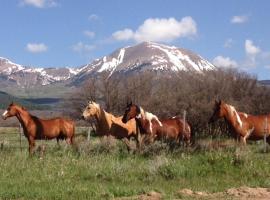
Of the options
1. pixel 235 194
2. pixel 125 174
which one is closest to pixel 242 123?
pixel 125 174

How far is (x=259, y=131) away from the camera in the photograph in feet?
70.2

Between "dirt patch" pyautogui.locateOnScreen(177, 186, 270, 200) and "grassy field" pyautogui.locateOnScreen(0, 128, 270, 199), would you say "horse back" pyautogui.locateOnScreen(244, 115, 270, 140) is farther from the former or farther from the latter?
"dirt patch" pyautogui.locateOnScreen(177, 186, 270, 200)

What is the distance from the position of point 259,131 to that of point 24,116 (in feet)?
30.0

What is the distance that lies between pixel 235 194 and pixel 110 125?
13.2m

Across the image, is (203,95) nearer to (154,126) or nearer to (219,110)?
(219,110)

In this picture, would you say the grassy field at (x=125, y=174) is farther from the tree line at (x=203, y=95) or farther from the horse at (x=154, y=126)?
the tree line at (x=203, y=95)

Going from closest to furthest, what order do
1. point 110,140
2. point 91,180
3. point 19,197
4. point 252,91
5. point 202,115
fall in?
point 19,197 < point 91,180 < point 110,140 < point 202,115 < point 252,91

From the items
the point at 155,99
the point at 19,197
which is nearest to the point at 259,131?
the point at 19,197

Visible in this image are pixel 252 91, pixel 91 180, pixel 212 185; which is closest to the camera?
pixel 212 185

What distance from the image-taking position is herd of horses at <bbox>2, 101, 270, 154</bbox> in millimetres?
20609

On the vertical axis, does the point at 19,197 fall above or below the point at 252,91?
below

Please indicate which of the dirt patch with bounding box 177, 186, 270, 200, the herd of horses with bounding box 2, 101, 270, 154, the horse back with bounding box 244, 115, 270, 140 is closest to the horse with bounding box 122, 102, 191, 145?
the herd of horses with bounding box 2, 101, 270, 154

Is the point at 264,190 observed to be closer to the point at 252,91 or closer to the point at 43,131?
the point at 43,131

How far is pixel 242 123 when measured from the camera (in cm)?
2094
